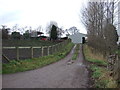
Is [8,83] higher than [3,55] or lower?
lower

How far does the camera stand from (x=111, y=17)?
29359 mm

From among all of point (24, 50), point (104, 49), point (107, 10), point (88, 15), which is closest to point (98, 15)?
point (107, 10)

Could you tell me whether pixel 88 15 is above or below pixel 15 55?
above

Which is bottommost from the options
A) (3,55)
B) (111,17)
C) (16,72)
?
(16,72)

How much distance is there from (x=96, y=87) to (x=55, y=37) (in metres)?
58.0

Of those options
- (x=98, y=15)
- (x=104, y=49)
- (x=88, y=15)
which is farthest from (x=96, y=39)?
(x=88, y=15)

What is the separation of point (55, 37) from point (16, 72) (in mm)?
53619

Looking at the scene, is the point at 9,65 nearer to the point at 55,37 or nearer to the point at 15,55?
the point at 15,55

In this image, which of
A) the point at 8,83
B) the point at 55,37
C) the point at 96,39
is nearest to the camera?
the point at 8,83

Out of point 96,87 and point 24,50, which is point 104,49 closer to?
point 24,50

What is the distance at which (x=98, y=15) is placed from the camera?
31906 millimetres

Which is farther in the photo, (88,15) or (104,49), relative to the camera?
(88,15)

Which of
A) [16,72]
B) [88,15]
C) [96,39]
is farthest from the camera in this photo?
[88,15]

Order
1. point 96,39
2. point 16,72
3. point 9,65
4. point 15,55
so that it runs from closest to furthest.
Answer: point 16,72
point 9,65
point 15,55
point 96,39
